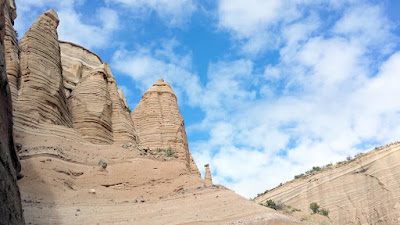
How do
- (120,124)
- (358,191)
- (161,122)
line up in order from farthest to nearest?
(358,191), (161,122), (120,124)

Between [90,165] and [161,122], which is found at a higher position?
[161,122]

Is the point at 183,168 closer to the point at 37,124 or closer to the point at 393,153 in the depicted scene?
the point at 37,124

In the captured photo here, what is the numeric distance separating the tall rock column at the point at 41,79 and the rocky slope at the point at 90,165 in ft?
0.16

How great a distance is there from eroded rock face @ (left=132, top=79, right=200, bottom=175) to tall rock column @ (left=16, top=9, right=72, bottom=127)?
7118mm

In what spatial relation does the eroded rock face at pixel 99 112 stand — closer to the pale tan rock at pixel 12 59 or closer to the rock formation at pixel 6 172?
the pale tan rock at pixel 12 59

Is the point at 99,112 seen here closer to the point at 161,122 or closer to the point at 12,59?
the point at 12,59

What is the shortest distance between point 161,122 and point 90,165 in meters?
11.3

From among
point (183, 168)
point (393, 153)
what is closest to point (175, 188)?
point (183, 168)

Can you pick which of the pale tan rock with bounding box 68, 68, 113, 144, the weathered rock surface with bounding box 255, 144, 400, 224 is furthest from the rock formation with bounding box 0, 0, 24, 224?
the weathered rock surface with bounding box 255, 144, 400, 224

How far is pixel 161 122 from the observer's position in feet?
95.7

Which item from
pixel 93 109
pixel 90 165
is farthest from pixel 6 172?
pixel 93 109

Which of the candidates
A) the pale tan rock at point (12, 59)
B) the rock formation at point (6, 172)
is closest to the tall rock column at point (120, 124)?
the pale tan rock at point (12, 59)

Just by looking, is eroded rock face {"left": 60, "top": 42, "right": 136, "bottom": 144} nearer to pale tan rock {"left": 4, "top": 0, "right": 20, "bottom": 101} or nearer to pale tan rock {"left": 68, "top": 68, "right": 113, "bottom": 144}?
pale tan rock {"left": 68, "top": 68, "right": 113, "bottom": 144}

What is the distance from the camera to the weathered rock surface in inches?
1521
